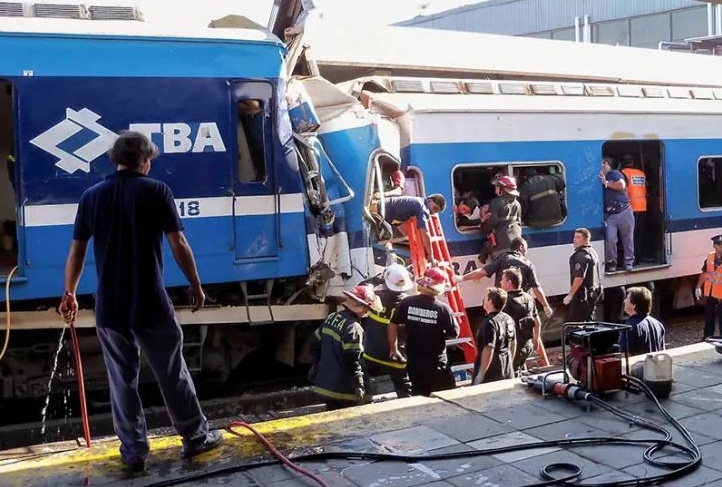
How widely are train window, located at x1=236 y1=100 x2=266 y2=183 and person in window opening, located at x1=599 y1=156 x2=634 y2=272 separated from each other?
4.52 meters

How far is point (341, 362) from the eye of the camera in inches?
226

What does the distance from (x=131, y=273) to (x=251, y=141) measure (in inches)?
125

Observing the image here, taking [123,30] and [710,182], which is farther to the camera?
[710,182]

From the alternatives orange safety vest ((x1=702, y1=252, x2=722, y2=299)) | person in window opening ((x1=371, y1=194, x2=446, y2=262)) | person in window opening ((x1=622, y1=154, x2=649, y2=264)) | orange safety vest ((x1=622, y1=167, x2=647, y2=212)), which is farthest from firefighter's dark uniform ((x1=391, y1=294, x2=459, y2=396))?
orange safety vest ((x1=622, y1=167, x2=647, y2=212))

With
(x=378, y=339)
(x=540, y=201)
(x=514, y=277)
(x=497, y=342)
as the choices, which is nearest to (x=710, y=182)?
(x=540, y=201)

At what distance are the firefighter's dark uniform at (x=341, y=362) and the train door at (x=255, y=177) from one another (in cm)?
151

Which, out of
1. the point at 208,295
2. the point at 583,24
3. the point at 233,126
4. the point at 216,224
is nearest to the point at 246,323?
the point at 208,295

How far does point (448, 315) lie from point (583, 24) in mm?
31465

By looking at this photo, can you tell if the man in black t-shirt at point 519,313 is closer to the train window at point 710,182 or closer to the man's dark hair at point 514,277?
the man's dark hair at point 514,277

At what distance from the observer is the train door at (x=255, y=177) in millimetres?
6988

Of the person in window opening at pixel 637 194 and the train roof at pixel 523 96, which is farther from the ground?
the train roof at pixel 523 96

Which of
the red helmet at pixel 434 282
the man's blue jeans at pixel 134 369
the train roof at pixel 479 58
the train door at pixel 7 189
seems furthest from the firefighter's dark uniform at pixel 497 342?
the train door at pixel 7 189

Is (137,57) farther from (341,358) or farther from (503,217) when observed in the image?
(503,217)

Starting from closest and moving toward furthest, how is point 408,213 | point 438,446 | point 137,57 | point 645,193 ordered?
point 438,446
point 137,57
point 408,213
point 645,193
